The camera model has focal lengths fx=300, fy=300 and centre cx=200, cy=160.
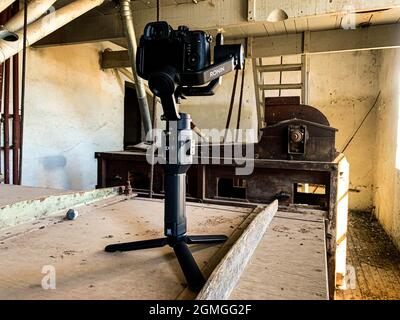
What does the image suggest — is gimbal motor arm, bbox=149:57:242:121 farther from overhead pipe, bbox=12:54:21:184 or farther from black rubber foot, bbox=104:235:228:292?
overhead pipe, bbox=12:54:21:184

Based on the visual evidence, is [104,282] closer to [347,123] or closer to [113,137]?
[113,137]

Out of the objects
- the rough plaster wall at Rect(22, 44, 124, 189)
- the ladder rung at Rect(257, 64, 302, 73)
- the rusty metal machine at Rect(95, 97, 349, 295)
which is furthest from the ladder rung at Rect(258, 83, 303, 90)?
the rough plaster wall at Rect(22, 44, 124, 189)

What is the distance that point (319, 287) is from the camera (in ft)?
1.90

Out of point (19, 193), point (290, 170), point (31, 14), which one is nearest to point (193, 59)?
point (19, 193)

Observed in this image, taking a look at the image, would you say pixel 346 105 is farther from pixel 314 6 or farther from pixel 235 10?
pixel 235 10

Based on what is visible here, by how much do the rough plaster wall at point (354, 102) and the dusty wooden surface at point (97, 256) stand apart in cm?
449

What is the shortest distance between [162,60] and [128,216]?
1.87ft

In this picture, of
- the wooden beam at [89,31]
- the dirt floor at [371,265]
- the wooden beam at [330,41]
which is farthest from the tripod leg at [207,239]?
the wooden beam at [330,41]

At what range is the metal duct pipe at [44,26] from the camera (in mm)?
1552

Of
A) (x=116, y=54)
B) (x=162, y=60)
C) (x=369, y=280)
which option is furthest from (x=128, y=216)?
(x=116, y=54)

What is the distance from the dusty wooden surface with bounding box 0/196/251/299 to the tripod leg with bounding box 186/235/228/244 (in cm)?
2

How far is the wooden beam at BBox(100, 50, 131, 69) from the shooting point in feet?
10.9

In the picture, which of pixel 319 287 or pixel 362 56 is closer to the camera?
pixel 319 287

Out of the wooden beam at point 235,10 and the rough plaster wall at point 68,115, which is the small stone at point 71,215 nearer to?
the wooden beam at point 235,10
